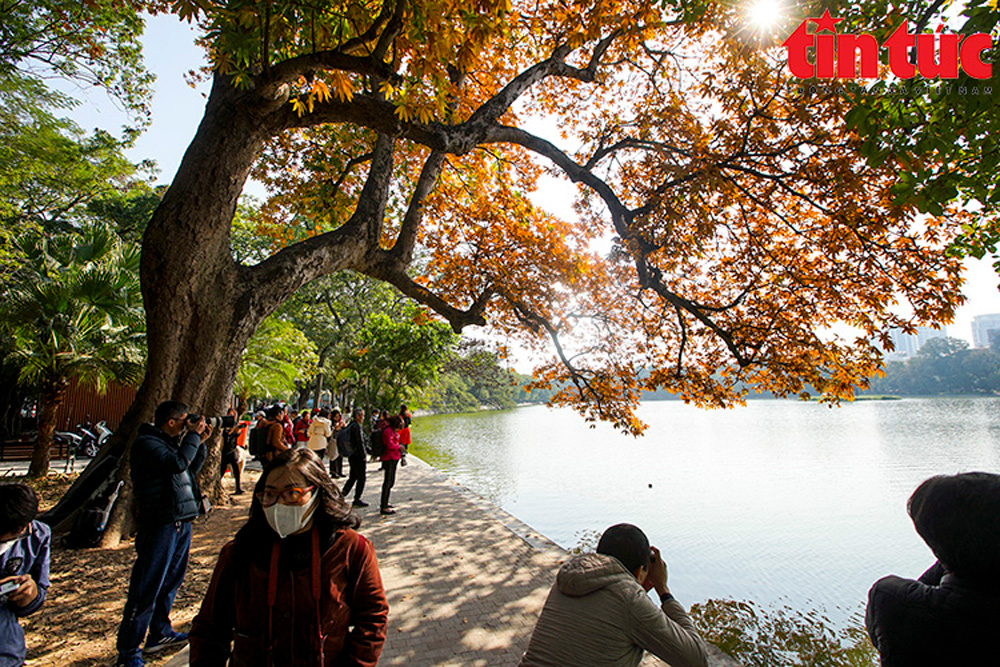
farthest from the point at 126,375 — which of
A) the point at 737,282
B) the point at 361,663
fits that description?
the point at 737,282

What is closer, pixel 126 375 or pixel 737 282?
pixel 737 282

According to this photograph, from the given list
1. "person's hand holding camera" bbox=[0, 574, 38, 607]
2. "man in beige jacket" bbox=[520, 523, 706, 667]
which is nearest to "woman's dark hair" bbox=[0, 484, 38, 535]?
"person's hand holding camera" bbox=[0, 574, 38, 607]

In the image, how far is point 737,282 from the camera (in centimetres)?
832

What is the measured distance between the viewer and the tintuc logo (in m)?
3.39

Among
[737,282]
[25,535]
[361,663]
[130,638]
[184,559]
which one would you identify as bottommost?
[130,638]

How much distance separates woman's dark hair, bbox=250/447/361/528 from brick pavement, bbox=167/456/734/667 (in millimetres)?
2170

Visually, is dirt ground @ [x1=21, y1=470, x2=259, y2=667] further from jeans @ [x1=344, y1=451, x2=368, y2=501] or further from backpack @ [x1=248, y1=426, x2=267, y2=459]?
jeans @ [x1=344, y1=451, x2=368, y2=501]

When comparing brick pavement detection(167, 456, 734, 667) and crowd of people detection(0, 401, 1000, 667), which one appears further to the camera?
brick pavement detection(167, 456, 734, 667)

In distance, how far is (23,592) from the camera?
7.10ft

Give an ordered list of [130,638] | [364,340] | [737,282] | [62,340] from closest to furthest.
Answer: [130,638], [737,282], [62,340], [364,340]

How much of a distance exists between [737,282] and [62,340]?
12.7 metres

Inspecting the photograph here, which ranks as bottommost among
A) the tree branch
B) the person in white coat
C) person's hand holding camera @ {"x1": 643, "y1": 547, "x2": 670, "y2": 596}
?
the person in white coat

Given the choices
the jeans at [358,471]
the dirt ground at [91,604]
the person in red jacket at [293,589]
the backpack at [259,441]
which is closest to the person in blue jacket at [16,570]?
the person in red jacket at [293,589]

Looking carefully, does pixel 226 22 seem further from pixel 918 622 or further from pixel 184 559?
pixel 918 622
